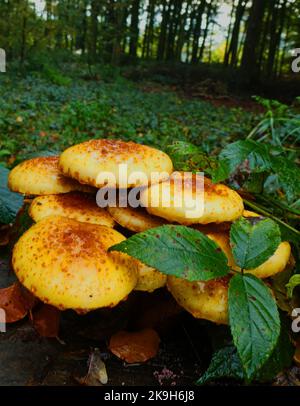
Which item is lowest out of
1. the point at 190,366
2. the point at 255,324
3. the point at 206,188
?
the point at 190,366

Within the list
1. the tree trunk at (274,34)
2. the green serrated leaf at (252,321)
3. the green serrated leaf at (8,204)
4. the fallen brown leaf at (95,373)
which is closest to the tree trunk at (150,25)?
the tree trunk at (274,34)

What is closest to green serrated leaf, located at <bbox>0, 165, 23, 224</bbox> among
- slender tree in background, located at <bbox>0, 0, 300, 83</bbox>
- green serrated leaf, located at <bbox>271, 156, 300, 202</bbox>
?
green serrated leaf, located at <bbox>271, 156, 300, 202</bbox>

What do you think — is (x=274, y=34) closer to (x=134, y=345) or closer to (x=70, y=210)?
(x=70, y=210)

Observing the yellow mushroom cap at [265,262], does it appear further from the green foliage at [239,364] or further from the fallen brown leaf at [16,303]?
the fallen brown leaf at [16,303]

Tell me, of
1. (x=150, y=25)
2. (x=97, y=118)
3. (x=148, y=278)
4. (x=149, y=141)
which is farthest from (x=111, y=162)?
(x=150, y=25)

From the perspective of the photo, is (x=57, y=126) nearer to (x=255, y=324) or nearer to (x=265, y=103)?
(x=265, y=103)

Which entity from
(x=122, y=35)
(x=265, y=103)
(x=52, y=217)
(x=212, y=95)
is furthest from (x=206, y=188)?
(x=122, y=35)

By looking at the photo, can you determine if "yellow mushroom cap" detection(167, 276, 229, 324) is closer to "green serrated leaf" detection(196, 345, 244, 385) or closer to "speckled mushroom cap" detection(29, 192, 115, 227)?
"green serrated leaf" detection(196, 345, 244, 385)
